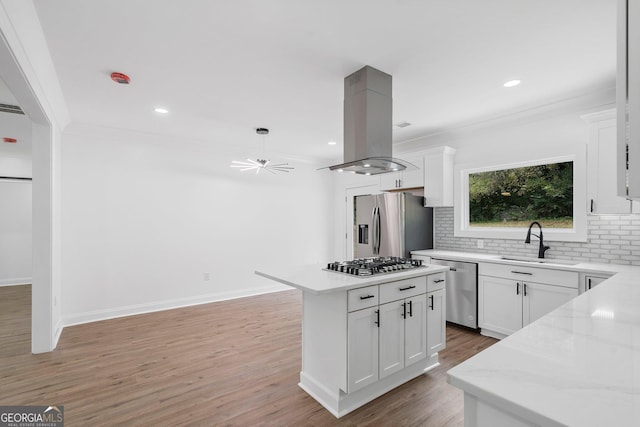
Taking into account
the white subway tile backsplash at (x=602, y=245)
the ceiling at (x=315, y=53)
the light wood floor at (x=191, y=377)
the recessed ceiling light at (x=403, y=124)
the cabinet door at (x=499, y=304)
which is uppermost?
the ceiling at (x=315, y=53)

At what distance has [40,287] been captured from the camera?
3096 millimetres

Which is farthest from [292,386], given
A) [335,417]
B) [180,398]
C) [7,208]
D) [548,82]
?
[7,208]

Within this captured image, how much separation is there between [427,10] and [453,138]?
2823mm

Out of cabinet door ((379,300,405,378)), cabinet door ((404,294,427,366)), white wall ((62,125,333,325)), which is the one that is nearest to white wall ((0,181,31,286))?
white wall ((62,125,333,325))

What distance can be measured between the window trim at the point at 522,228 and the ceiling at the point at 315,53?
711 mm

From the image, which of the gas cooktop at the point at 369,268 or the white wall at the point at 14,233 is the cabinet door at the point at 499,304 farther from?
the white wall at the point at 14,233

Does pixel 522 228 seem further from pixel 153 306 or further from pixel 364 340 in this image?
pixel 153 306

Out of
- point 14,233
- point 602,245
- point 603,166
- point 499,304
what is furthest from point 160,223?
point 602,245

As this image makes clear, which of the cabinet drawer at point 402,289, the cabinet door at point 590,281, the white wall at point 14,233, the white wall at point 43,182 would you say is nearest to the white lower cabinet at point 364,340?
the cabinet drawer at point 402,289

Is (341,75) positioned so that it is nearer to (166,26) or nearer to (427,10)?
(427,10)

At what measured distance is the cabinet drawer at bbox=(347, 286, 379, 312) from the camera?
2117 mm

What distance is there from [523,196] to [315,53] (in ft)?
10.5

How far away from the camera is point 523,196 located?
381 cm

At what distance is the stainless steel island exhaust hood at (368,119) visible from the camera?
2576 millimetres
